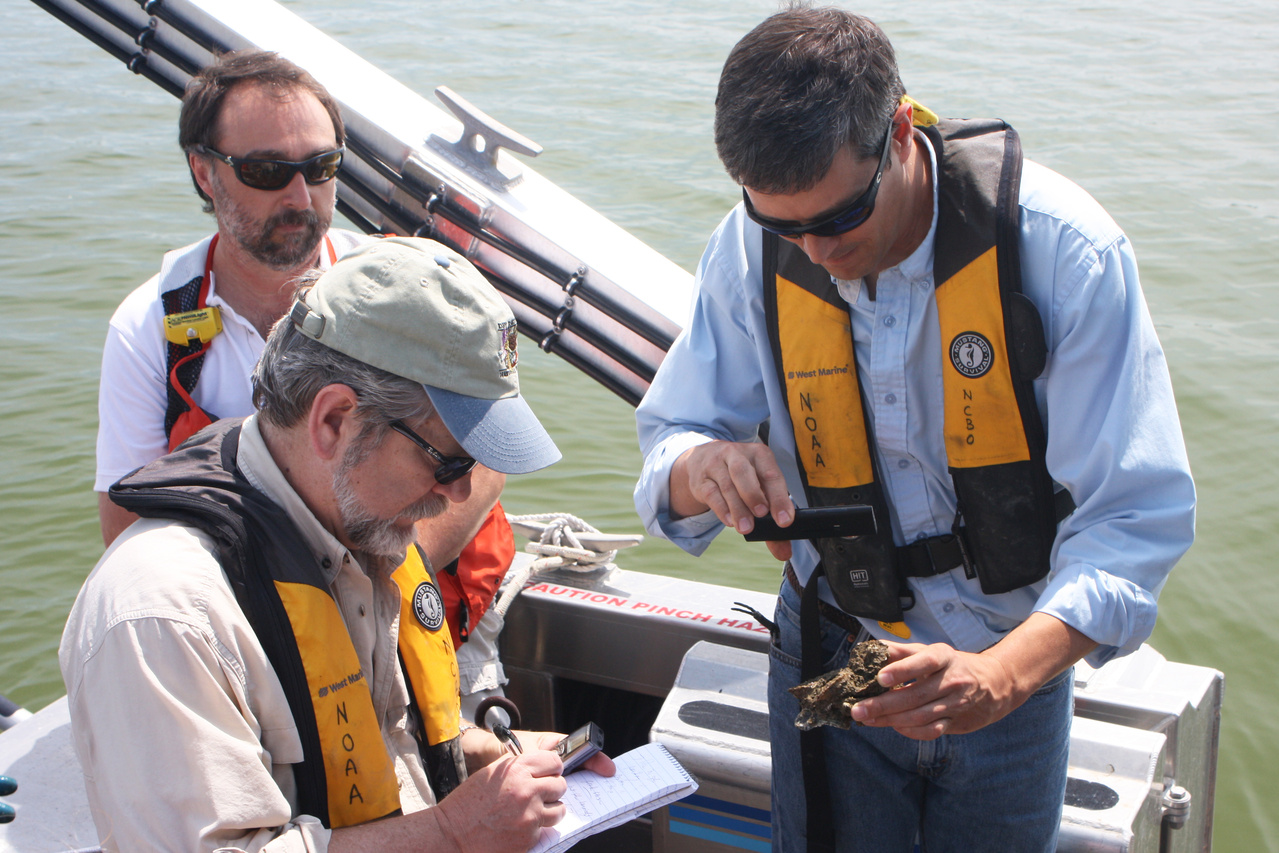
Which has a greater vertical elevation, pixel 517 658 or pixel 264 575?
pixel 264 575

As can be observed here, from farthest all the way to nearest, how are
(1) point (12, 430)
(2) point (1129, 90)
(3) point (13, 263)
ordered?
(2) point (1129, 90) → (3) point (13, 263) → (1) point (12, 430)

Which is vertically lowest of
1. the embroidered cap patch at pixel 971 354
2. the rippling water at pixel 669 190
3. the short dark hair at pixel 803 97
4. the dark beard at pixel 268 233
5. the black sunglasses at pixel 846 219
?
the rippling water at pixel 669 190

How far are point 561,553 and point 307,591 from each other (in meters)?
1.43

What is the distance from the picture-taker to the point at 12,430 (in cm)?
610

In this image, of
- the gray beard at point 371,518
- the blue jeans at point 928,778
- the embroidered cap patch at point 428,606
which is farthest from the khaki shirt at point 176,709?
the blue jeans at point 928,778

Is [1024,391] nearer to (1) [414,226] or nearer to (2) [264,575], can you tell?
(2) [264,575]

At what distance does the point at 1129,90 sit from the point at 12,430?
10.7m

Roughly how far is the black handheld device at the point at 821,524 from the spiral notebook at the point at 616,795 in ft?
1.44

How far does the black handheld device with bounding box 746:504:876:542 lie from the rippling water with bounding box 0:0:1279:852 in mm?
2873

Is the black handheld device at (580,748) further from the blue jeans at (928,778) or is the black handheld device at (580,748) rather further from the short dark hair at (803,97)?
the short dark hair at (803,97)

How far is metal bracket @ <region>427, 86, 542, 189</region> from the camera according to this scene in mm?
3010

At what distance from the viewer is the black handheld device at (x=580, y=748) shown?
6.31 ft

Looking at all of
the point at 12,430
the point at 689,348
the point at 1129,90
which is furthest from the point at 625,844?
the point at 1129,90

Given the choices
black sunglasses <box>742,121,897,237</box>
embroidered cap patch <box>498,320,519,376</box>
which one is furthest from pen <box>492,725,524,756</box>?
black sunglasses <box>742,121,897,237</box>
